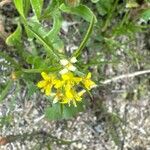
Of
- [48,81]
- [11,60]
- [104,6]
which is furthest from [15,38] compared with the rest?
[104,6]

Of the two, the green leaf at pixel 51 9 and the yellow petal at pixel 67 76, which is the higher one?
the green leaf at pixel 51 9

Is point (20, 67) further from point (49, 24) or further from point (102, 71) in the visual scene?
point (102, 71)

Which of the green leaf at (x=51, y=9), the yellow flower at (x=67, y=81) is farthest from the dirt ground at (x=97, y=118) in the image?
the yellow flower at (x=67, y=81)

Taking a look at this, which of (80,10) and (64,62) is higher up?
(80,10)

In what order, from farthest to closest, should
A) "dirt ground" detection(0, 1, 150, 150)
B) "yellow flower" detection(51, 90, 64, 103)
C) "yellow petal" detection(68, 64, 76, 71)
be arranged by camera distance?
"dirt ground" detection(0, 1, 150, 150)
"yellow flower" detection(51, 90, 64, 103)
"yellow petal" detection(68, 64, 76, 71)

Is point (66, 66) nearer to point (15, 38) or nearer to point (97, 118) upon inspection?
point (15, 38)

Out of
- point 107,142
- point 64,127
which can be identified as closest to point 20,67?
point 64,127

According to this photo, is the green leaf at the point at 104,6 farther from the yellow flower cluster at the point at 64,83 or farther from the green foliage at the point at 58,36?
the yellow flower cluster at the point at 64,83

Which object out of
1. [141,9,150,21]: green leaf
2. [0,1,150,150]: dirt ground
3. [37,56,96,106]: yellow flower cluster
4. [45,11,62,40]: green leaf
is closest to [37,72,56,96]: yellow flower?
[37,56,96,106]: yellow flower cluster

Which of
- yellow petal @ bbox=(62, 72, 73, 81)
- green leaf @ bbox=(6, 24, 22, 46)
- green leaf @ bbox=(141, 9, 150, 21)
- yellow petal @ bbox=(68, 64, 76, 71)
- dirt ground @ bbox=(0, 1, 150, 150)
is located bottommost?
dirt ground @ bbox=(0, 1, 150, 150)

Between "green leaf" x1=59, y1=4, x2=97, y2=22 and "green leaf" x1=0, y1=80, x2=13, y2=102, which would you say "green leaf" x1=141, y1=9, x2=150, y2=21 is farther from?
"green leaf" x1=0, y1=80, x2=13, y2=102

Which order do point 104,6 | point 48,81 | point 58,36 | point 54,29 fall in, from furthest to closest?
point 104,6, point 58,36, point 54,29, point 48,81
